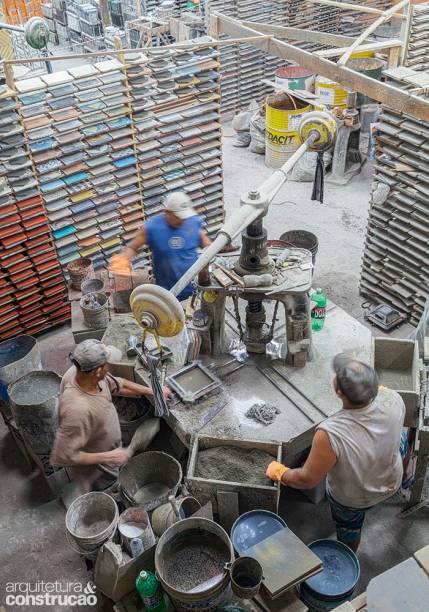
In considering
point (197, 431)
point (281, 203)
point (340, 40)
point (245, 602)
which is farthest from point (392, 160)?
point (245, 602)

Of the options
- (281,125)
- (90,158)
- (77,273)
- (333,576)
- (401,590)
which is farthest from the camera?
Result: (281,125)

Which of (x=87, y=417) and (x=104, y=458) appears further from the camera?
(x=104, y=458)

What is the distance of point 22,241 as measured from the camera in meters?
6.24

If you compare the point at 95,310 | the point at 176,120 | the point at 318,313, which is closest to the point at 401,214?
Result: the point at 318,313

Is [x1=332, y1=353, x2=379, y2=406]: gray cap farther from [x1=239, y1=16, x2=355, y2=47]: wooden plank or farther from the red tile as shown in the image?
[x1=239, y1=16, x2=355, y2=47]: wooden plank

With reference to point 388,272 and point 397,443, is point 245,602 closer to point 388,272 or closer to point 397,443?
point 397,443

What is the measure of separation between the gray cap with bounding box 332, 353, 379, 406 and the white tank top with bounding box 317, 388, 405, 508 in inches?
4.2

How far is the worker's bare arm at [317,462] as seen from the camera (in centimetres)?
311

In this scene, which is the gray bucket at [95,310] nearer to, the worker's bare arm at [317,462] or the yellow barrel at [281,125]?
the worker's bare arm at [317,462]

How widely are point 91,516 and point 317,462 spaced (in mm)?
1692

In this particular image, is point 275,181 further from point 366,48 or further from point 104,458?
point 366,48

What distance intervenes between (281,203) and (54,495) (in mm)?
6005

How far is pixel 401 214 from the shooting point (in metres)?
6.20

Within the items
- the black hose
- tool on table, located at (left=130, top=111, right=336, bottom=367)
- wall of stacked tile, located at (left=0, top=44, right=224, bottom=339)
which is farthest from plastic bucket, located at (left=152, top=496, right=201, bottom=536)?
wall of stacked tile, located at (left=0, top=44, right=224, bottom=339)
